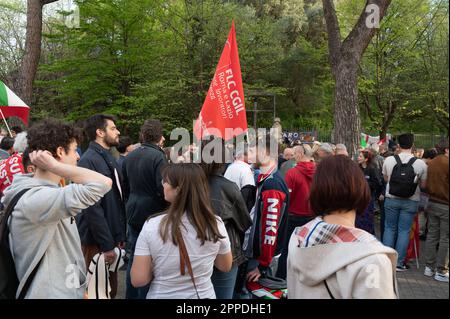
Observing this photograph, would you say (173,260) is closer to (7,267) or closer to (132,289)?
(7,267)

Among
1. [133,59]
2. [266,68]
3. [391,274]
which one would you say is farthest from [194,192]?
[266,68]

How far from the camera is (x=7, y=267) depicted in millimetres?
2125

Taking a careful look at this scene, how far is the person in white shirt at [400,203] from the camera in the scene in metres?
5.59

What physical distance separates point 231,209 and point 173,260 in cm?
90

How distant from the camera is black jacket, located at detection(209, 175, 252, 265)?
3.05 meters

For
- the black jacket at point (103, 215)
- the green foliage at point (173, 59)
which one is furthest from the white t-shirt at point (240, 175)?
the green foliage at point (173, 59)

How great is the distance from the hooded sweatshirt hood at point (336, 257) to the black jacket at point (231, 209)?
118cm

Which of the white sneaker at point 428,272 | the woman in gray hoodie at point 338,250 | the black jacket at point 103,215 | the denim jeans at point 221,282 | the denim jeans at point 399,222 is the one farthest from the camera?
the denim jeans at point 399,222

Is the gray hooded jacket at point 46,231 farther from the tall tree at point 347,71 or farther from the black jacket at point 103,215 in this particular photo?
the tall tree at point 347,71

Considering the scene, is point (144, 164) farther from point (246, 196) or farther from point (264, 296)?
point (264, 296)

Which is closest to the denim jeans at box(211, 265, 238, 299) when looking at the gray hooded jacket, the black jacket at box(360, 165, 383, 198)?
the gray hooded jacket

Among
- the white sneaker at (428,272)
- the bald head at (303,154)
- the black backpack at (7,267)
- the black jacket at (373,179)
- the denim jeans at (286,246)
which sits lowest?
the white sneaker at (428,272)

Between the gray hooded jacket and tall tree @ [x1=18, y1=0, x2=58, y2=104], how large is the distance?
1096 cm

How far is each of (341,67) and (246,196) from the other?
19.9ft
